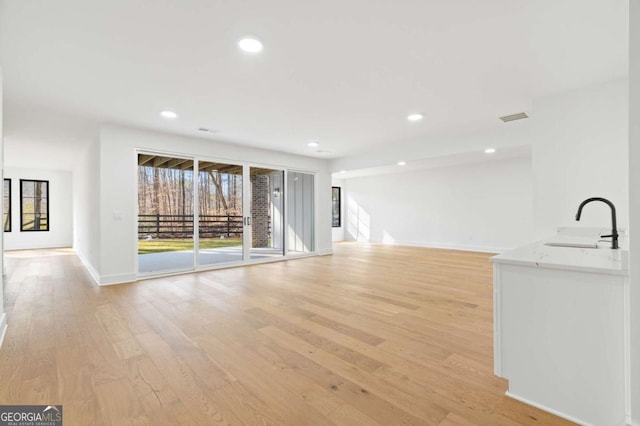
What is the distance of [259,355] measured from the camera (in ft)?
7.21

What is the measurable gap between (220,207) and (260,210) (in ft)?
3.85

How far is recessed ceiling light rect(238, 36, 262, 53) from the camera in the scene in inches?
92.2

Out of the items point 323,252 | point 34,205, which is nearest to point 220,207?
point 323,252

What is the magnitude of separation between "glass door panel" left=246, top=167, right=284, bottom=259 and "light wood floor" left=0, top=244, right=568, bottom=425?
112 inches

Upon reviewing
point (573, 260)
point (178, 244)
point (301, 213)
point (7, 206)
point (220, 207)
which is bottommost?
point (178, 244)

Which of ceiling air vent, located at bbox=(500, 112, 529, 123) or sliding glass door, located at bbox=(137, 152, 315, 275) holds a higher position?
ceiling air vent, located at bbox=(500, 112, 529, 123)

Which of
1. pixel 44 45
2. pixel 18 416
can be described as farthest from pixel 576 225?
pixel 44 45

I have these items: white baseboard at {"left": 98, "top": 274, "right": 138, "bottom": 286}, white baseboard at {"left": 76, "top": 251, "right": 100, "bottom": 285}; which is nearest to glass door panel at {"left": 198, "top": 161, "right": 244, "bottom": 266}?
white baseboard at {"left": 98, "top": 274, "right": 138, "bottom": 286}

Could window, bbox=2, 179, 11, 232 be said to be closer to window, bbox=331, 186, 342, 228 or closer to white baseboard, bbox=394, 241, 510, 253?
window, bbox=331, 186, 342, 228

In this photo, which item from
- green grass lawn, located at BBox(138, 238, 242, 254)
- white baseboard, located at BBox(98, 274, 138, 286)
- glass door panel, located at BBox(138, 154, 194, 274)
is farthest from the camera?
green grass lawn, located at BBox(138, 238, 242, 254)

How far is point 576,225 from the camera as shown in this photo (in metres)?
3.30

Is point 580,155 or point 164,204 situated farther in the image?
point 164,204

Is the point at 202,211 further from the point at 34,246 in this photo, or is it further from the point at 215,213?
the point at 34,246

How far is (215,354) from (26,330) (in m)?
1.96
